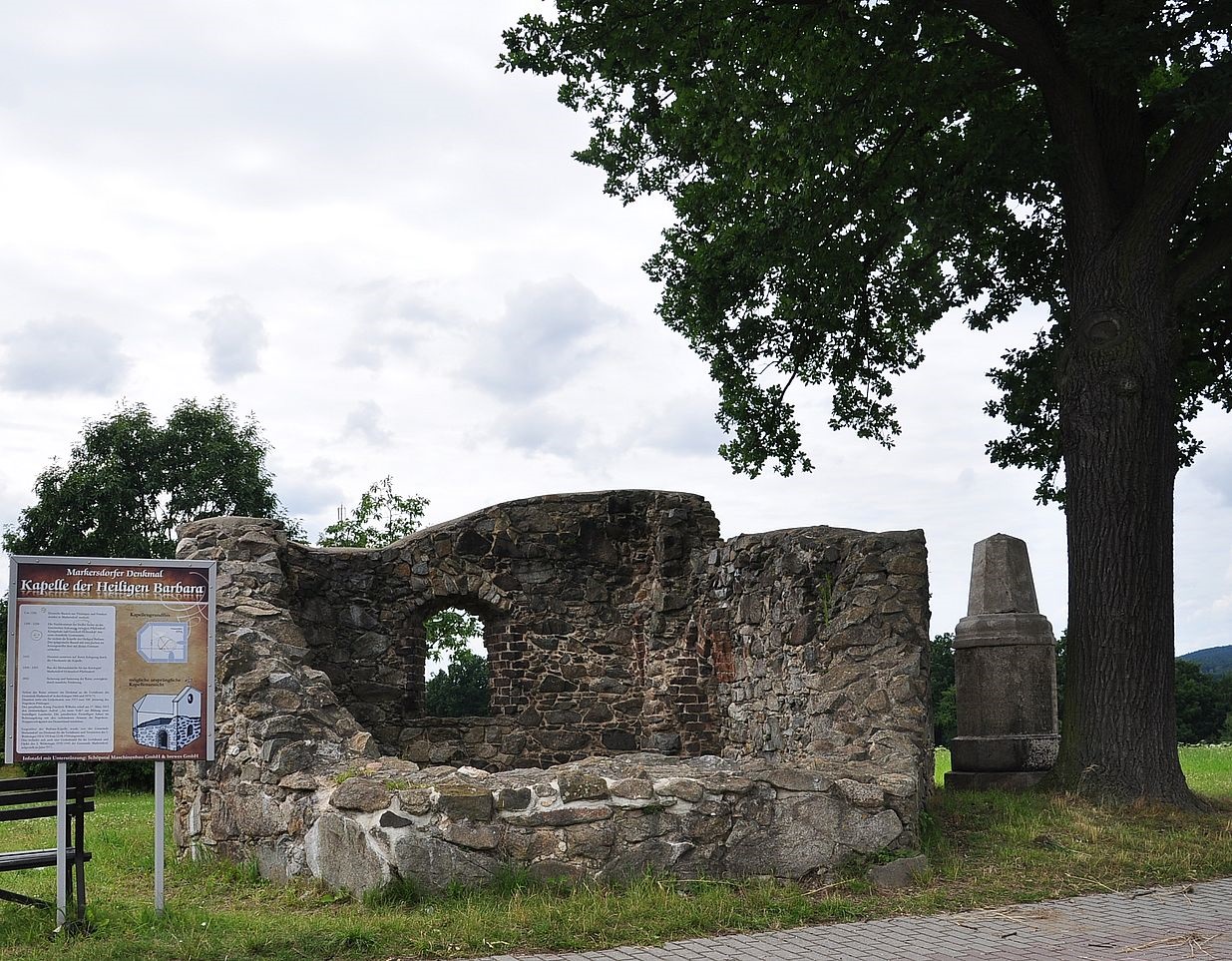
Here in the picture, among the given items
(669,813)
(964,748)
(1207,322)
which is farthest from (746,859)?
(1207,322)

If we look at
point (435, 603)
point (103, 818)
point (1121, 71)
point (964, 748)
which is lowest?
point (103, 818)

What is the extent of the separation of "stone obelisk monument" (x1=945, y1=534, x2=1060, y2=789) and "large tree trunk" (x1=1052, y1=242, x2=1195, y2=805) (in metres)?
1.11

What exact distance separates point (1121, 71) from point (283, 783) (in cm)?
889

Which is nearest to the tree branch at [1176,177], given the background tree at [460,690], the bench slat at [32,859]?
the bench slat at [32,859]

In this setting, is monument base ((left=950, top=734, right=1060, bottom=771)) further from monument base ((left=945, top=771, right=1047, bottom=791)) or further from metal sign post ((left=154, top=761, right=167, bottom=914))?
metal sign post ((left=154, top=761, right=167, bottom=914))

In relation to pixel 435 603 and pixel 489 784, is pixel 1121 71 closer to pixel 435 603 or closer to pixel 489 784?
pixel 489 784

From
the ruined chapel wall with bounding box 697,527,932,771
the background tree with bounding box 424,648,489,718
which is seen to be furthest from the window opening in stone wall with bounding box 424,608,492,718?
the ruined chapel wall with bounding box 697,527,932,771

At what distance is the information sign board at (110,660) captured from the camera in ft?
23.3

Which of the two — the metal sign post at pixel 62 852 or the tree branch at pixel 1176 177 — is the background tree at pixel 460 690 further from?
the metal sign post at pixel 62 852

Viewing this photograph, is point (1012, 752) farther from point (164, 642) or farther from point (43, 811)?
point (43, 811)

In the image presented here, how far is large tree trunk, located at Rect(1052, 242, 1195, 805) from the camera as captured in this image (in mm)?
10477

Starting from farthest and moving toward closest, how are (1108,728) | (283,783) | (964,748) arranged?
(964,748) < (1108,728) < (283,783)

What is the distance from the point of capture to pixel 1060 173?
11.3 metres

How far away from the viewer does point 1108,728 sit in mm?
10492
